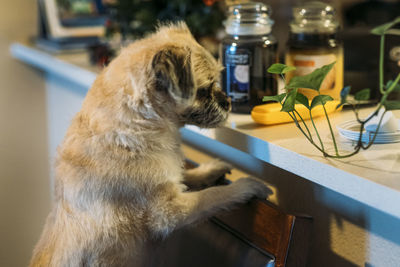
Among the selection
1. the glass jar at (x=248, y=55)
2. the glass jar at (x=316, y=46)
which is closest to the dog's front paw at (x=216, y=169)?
the glass jar at (x=248, y=55)

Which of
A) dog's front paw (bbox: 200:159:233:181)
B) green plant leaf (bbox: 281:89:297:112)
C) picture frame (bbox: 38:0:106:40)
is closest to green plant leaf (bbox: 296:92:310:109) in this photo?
green plant leaf (bbox: 281:89:297:112)

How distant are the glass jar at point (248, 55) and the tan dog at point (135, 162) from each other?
0.10m

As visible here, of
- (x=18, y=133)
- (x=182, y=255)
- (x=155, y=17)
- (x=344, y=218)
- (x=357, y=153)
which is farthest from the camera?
(x=18, y=133)

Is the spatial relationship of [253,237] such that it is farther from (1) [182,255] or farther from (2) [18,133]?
(2) [18,133]

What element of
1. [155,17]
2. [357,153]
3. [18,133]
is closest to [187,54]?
[357,153]

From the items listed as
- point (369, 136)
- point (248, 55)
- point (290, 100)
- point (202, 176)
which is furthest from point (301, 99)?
point (202, 176)

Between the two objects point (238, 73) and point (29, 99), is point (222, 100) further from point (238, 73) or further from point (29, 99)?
point (29, 99)

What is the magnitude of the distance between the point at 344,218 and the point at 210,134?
1.12 feet

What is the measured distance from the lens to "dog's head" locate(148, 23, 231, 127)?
3.02 feet

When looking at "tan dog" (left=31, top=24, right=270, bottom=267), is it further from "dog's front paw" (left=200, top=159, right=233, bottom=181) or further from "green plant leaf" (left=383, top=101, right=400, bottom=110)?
"green plant leaf" (left=383, top=101, right=400, bottom=110)

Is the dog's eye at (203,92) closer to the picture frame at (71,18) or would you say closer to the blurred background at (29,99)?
the blurred background at (29,99)

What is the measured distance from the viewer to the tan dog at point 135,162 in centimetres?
95

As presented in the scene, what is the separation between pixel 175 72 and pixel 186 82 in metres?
0.03

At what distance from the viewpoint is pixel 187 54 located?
3.12 feet
